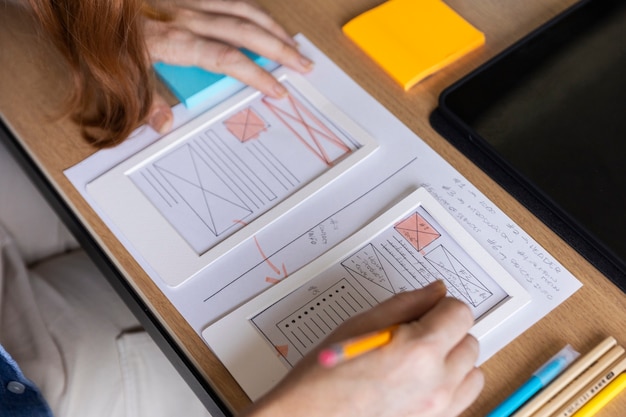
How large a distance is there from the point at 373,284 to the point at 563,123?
1.03 feet

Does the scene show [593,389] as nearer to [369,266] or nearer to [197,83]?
[369,266]

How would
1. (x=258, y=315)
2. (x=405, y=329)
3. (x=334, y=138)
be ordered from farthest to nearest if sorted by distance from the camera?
(x=334, y=138)
(x=258, y=315)
(x=405, y=329)

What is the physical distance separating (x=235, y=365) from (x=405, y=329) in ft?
0.59

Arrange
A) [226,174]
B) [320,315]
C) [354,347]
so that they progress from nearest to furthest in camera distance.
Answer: [354,347], [320,315], [226,174]

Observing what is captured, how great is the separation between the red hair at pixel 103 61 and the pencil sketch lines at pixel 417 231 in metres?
0.34

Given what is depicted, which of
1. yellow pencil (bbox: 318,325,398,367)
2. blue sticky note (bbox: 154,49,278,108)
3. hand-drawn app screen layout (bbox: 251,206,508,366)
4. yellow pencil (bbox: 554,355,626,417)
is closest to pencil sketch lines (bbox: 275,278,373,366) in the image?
hand-drawn app screen layout (bbox: 251,206,508,366)

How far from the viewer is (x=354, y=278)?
0.70m

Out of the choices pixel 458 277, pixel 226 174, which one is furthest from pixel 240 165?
pixel 458 277

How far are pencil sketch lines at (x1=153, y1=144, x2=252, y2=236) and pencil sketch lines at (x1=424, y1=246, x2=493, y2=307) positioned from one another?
21 cm

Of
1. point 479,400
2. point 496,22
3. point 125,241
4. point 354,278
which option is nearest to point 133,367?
point 125,241

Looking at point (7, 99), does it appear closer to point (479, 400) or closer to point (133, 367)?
point (133, 367)

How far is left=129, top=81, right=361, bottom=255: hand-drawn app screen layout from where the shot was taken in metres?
0.75

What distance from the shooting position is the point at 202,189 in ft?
2.53

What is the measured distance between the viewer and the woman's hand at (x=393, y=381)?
57 cm
